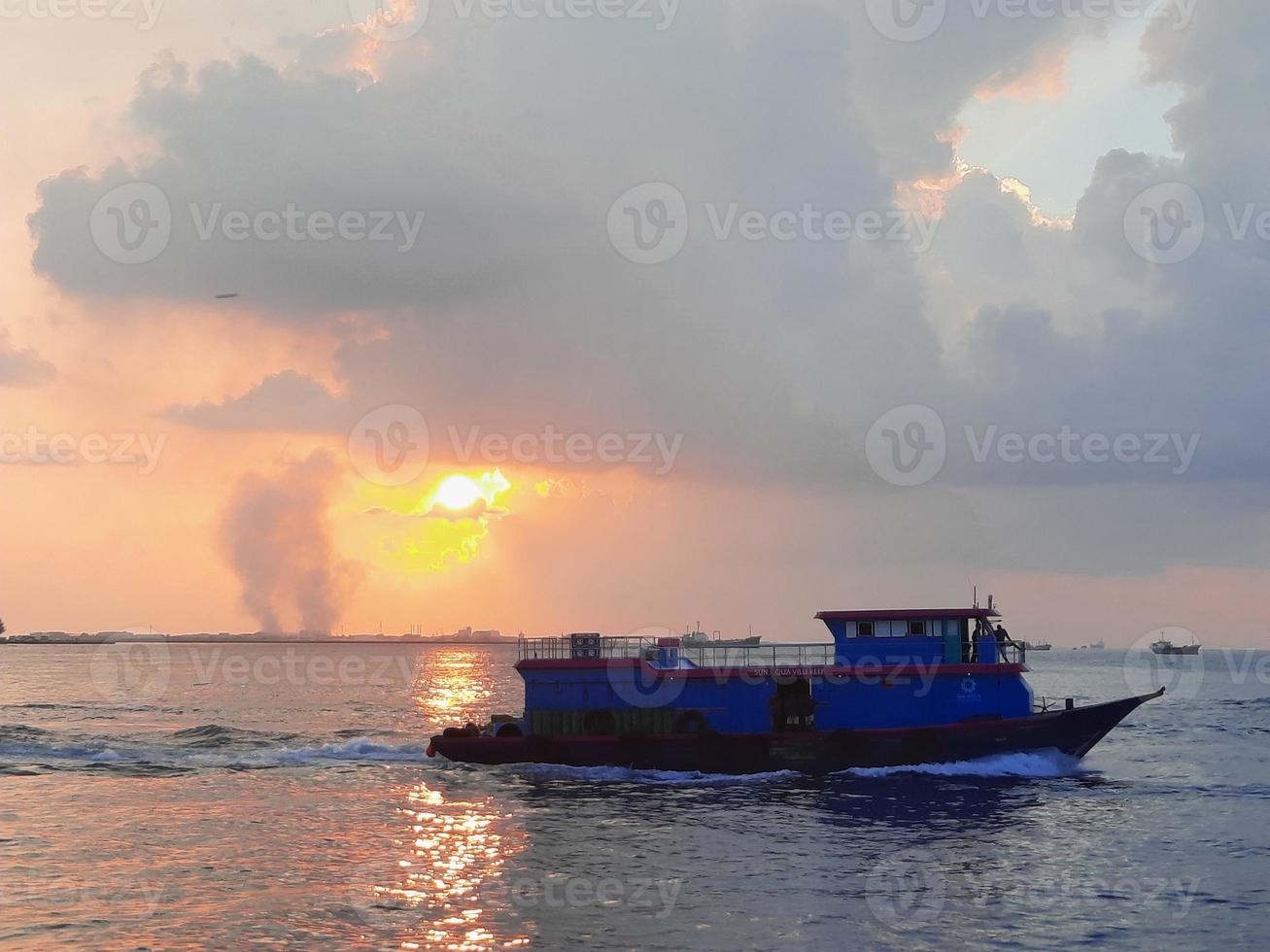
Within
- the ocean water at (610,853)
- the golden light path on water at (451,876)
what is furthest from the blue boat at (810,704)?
the golden light path on water at (451,876)

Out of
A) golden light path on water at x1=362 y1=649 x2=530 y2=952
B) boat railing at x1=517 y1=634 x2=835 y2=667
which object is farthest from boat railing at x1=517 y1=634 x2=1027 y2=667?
golden light path on water at x1=362 y1=649 x2=530 y2=952

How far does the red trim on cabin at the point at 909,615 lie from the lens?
44.0 metres

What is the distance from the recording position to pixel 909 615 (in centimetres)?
4428

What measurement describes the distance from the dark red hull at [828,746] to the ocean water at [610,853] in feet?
2.19

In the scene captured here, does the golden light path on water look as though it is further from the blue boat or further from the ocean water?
the blue boat

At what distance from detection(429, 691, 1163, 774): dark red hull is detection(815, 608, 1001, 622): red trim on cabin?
418 cm

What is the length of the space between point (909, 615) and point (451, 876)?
22324mm

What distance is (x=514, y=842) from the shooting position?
1323 inches

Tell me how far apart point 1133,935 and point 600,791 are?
840 inches

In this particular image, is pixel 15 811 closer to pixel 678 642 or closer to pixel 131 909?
pixel 131 909

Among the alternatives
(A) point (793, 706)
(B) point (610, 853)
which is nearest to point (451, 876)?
(B) point (610, 853)

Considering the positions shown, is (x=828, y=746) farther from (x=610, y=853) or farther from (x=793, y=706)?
(x=610, y=853)

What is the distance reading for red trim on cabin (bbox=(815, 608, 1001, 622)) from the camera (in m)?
44.0

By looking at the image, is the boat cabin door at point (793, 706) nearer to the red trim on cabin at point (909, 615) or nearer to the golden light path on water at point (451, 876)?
the red trim on cabin at point (909, 615)
